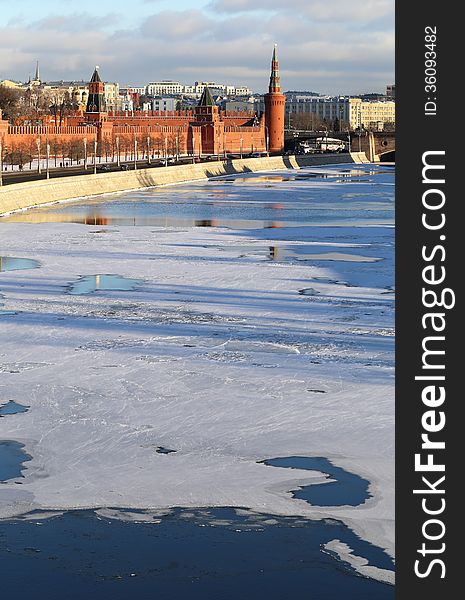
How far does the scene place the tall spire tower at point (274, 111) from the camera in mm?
91812

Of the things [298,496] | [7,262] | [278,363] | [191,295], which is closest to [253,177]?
[7,262]

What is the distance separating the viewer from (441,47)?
6.71m

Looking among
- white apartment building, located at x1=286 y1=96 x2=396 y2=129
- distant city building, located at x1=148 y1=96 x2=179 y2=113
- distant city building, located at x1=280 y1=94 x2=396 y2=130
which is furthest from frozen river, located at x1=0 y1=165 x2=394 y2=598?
white apartment building, located at x1=286 y1=96 x2=396 y2=129

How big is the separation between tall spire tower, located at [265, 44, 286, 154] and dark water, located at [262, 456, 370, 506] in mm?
82917

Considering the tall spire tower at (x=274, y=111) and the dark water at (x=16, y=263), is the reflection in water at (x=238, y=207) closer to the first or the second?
the dark water at (x=16, y=263)

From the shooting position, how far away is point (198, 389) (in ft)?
37.4

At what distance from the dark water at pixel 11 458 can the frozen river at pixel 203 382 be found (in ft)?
0.13

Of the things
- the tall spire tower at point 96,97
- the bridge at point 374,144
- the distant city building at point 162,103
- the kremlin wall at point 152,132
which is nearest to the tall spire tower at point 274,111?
the kremlin wall at point 152,132

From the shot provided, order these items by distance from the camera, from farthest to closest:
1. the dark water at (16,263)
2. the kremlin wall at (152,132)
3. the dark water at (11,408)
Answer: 1. the kremlin wall at (152,132)
2. the dark water at (16,263)
3. the dark water at (11,408)

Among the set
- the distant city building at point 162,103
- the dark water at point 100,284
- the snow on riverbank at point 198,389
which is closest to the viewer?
the snow on riverbank at point 198,389

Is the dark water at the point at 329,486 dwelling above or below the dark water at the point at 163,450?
below

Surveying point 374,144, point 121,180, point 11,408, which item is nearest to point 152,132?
point 374,144

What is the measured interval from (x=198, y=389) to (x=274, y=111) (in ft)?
268

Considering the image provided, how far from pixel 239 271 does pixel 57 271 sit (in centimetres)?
298
